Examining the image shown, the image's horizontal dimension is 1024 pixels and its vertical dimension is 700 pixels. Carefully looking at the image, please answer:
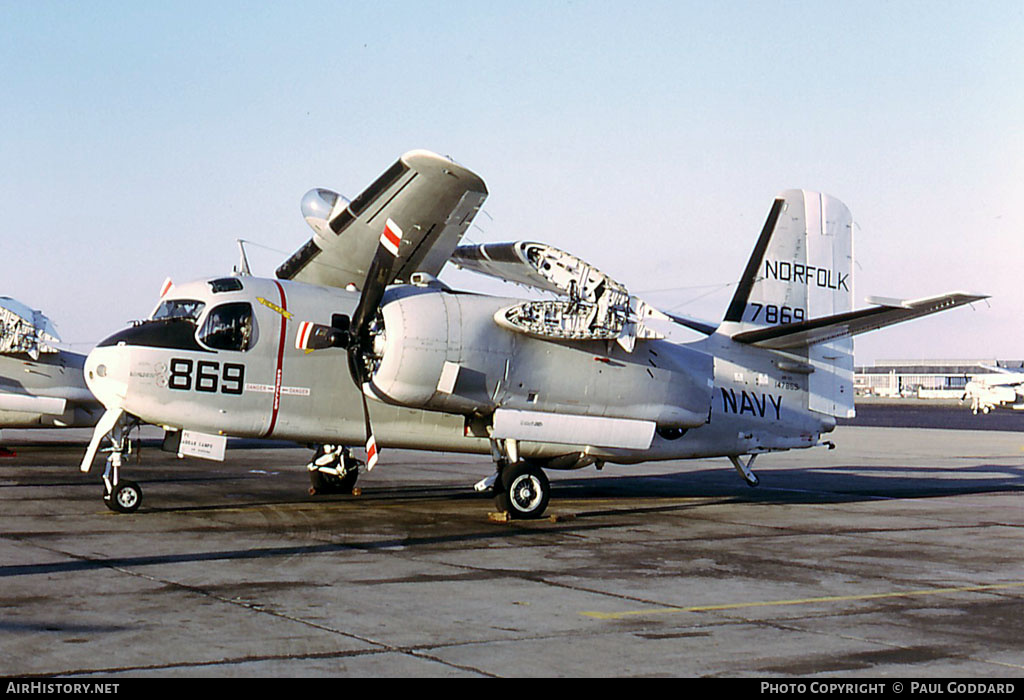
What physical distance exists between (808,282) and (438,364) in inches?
402


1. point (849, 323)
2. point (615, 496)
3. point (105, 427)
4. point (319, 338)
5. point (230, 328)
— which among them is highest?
point (849, 323)

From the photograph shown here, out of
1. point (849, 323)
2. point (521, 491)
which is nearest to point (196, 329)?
point (521, 491)

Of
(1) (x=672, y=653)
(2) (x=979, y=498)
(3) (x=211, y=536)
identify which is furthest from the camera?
(2) (x=979, y=498)

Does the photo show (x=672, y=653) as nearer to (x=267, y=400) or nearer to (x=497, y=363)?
(x=497, y=363)

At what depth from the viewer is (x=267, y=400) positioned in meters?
16.8

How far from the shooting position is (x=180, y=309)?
16.7 meters

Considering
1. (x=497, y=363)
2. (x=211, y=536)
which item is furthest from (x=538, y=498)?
(x=211, y=536)

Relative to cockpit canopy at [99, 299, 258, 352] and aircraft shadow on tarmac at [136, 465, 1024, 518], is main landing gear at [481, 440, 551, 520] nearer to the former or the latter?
aircraft shadow on tarmac at [136, 465, 1024, 518]

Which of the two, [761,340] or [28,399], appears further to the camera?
[28,399]

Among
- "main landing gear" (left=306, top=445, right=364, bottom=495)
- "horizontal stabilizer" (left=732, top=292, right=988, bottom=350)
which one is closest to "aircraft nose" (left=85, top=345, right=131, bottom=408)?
"main landing gear" (left=306, top=445, right=364, bottom=495)

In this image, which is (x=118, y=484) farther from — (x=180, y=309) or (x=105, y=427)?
(x=180, y=309)

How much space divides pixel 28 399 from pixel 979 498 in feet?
79.9

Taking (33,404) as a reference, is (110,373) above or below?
above

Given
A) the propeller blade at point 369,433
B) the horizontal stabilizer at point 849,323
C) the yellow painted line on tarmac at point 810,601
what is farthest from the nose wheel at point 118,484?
the horizontal stabilizer at point 849,323
